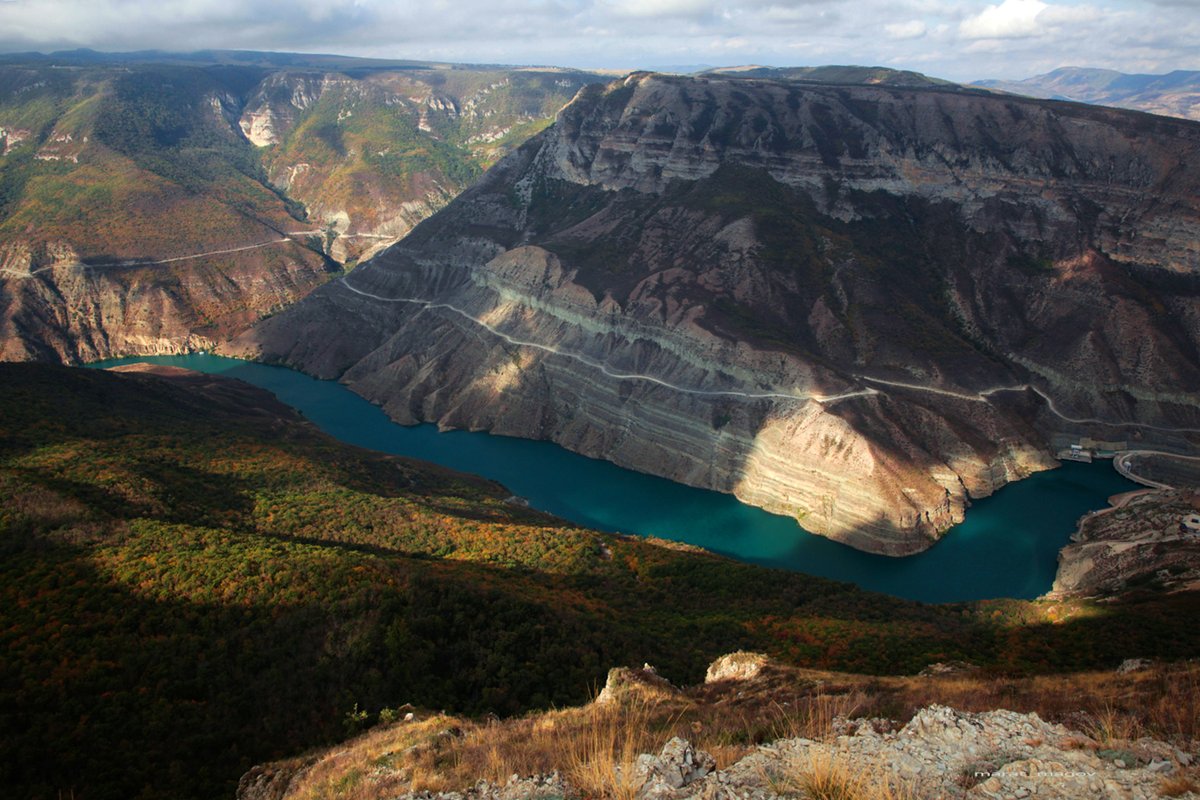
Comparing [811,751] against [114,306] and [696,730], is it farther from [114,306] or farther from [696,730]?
[114,306]

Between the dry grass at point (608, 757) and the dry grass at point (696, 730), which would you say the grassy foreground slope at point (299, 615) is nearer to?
the dry grass at point (696, 730)

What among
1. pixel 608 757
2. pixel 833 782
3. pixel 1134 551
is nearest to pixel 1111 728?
pixel 833 782

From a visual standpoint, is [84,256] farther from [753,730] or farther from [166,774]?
[753,730]

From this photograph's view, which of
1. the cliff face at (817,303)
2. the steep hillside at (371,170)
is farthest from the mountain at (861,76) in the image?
the steep hillside at (371,170)

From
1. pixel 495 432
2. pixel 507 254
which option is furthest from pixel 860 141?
pixel 495 432

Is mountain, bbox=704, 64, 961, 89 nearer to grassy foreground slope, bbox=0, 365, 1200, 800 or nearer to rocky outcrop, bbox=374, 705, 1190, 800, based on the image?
grassy foreground slope, bbox=0, 365, 1200, 800
